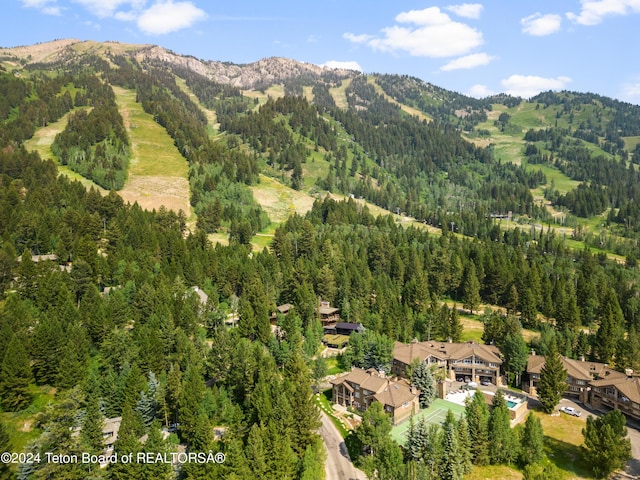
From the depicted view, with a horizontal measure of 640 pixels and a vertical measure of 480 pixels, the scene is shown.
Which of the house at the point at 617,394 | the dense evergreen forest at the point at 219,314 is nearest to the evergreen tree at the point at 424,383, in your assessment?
the dense evergreen forest at the point at 219,314

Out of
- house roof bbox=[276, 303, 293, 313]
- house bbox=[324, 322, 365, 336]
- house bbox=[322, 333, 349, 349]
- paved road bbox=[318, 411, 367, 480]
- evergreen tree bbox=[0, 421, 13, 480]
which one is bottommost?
paved road bbox=[318, 411, 367, 480]

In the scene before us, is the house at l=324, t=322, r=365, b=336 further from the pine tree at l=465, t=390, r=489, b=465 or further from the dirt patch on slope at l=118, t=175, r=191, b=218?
the dirt patch on slope at l=118, t=175, r=191, b=218

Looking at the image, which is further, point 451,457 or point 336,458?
point 336,458

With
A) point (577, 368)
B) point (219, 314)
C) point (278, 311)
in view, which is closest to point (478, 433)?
point (577, 368)

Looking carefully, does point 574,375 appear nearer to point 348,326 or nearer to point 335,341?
point 348,326

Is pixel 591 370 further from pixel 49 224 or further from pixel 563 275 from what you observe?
pixel 49 224

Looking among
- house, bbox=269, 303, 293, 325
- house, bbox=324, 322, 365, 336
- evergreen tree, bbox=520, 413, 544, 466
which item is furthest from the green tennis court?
house, bbox=269, 303, 293, 325

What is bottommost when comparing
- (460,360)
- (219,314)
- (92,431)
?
(460,360)
